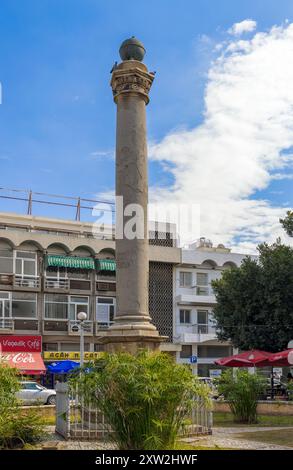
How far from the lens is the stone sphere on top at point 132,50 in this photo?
1639 centimetres

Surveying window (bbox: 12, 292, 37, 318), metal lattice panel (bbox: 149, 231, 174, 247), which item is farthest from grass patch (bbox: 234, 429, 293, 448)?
metal lattice panel (bbox: 149, 231, 174, 247)

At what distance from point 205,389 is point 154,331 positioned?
4717 millimetres

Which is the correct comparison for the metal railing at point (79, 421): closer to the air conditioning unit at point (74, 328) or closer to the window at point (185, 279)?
the air conditioning unit at point (74, 328)

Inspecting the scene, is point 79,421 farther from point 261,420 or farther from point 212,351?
point 212,351

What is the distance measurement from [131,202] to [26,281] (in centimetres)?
2782

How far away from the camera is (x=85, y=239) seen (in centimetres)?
4416

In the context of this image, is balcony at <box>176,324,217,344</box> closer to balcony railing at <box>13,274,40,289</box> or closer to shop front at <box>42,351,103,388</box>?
shop front at <box>42,351,103,388</box>

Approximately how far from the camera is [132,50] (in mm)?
16391

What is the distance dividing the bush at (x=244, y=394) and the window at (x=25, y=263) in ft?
83.4

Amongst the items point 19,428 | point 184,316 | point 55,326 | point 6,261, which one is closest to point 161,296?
point 184,316

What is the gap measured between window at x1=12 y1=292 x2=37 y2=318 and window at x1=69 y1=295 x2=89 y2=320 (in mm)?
2531

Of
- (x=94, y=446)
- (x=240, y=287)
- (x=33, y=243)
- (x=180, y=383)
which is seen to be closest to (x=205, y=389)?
(x=180, y=383)

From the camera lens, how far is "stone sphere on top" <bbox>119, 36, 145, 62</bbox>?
645 inches

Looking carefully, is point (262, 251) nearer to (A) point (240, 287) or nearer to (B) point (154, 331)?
(A) point (240, 287)
